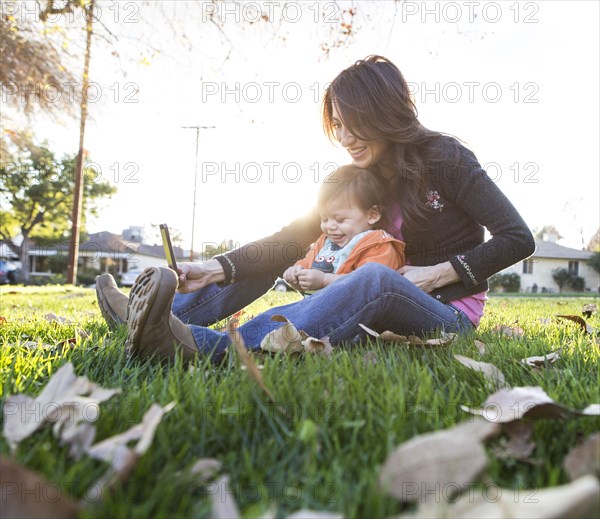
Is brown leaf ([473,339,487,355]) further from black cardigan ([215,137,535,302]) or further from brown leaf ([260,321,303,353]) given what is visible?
brown leaf ([260,321,303,353])

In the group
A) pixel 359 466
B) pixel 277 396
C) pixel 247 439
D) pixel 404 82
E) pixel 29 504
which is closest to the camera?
pixel 29 504

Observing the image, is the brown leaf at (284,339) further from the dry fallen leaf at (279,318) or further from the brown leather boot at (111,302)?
the brown leather boot at (111,302)

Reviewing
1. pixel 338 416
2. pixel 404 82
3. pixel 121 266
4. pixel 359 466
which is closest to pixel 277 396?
pixel 338 416

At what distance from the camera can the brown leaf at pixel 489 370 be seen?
1.26 m

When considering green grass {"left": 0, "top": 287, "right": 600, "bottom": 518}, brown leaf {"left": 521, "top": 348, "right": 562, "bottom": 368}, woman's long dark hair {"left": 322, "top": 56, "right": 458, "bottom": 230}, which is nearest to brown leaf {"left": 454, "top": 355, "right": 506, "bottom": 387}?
green grass {"left": 0, "top": 287, "right": 600, "bottom": 518}

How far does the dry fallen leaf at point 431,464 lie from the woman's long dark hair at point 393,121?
1.71m

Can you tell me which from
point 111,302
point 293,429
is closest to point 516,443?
point 293,429

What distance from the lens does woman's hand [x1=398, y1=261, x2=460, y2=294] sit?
7.19ft

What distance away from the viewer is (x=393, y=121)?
92.0 inches

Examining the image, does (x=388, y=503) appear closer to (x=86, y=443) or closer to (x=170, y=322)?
(x=86, y=443)

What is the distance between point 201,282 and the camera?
8.18 ft

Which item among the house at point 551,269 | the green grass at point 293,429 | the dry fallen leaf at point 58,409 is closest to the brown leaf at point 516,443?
the green grass at point 293,429

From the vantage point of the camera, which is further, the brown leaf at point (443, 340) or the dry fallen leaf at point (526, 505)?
the brown leaf at point (443, 340)

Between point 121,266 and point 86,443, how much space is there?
4703 centimetres
